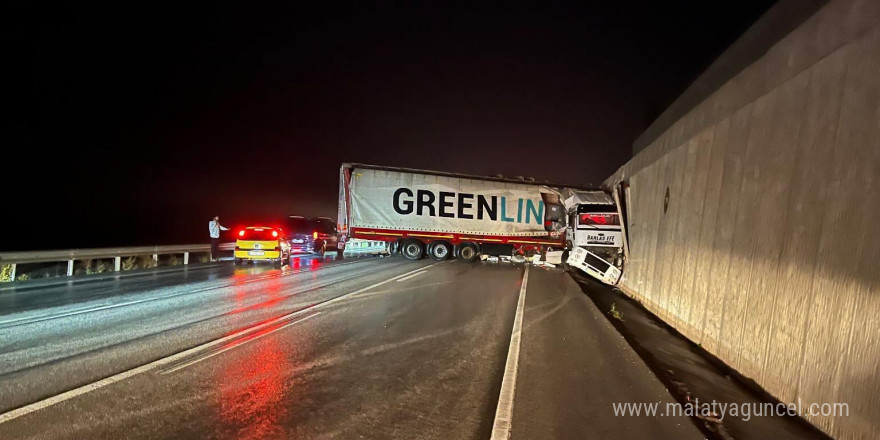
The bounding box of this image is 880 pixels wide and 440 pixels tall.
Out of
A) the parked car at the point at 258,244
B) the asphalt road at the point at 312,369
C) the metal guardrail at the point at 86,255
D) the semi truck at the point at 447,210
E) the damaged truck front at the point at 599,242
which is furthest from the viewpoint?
the semi truck at the point at 447,210

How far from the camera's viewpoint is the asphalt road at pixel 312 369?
4.43 meters

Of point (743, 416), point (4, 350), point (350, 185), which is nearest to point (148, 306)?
point (4, 350)

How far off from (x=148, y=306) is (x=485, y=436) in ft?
28.4

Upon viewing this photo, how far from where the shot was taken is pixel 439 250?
25.2 metres

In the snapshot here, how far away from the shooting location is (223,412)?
4648 millimetres

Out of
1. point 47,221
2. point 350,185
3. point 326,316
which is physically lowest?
point 47,221

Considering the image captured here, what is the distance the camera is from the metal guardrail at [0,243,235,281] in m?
15.6

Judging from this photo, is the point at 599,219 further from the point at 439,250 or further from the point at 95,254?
the point at 95,254

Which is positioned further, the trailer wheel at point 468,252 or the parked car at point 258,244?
the trailer wheel at point 468,252

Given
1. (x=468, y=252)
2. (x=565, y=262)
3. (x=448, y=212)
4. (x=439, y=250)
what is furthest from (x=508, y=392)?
(x=439, y=250)

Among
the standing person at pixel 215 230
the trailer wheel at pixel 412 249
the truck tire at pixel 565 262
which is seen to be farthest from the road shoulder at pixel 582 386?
the standing person at pixel 215 230

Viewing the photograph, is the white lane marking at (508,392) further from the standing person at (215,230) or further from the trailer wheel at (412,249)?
the standing person at (215,230)

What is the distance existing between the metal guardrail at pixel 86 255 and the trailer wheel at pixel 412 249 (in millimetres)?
8997

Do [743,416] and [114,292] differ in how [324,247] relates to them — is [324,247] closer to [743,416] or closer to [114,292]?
[114,292]
